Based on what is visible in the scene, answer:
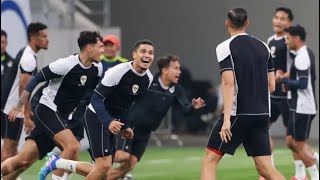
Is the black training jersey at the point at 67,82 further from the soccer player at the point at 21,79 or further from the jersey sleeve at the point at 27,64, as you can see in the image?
the jersey sleeve at the point at 27,64

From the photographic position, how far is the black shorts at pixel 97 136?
528 inches

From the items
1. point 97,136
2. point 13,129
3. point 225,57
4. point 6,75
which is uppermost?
point 225,57

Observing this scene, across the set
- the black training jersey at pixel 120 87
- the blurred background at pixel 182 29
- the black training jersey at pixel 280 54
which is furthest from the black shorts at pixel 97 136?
the blurred background at pixel 182 29

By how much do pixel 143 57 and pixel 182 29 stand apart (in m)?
21.2

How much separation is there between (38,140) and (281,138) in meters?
17.5

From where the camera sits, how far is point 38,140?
14859mm

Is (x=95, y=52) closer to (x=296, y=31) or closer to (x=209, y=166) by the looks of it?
(x=209, y=166)

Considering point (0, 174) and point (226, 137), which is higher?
point (226, 137)

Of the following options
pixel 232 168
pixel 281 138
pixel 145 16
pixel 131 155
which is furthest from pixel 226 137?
pixel 145 16

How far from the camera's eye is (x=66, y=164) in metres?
14.0

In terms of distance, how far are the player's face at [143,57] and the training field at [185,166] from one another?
4862mm

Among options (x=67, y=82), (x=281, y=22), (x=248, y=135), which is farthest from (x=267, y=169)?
(x=281, y=22)

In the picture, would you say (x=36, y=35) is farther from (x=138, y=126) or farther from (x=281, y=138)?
(x=281, y=138)

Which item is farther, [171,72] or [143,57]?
[171,72]
